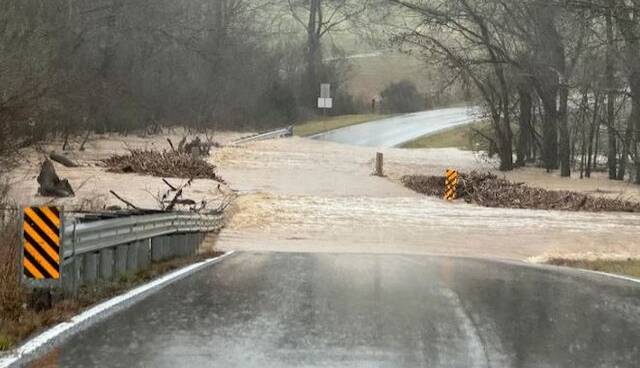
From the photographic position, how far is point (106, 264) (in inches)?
400

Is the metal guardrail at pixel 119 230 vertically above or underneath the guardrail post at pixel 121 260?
above

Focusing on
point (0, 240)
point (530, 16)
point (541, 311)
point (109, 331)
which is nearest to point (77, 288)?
point (109, 331)

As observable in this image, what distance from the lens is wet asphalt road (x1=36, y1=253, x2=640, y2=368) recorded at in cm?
687

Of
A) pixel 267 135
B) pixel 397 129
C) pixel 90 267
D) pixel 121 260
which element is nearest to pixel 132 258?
pixel 121 260

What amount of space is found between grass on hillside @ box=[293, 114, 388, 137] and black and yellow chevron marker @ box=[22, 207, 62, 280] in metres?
58.2

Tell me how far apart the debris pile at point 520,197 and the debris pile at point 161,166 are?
28.8 ft

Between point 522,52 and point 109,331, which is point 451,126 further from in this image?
point 109,331

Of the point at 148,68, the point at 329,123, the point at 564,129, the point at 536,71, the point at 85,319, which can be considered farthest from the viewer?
the point at 329,123

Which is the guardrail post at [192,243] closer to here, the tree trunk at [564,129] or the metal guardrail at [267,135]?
the tree trunk at [564,129]

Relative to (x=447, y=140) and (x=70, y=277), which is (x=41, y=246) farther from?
(x=447, y=140)

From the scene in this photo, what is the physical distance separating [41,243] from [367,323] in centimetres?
316

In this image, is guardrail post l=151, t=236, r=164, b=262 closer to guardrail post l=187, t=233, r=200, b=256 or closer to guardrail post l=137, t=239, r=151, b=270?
guardrail post l=137, t=239, r=151, b=270

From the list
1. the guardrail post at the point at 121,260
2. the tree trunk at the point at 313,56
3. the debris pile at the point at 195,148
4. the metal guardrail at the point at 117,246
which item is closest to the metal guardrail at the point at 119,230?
the metal guardrail at the point at 117,246

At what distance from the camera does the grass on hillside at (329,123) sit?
70113mm
